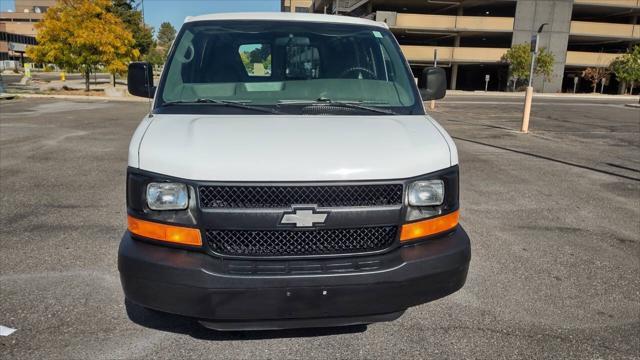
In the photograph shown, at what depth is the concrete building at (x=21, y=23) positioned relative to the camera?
9038 cm

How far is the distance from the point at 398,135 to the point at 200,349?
1816 millimetres

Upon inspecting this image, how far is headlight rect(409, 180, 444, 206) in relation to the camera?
271 centimetres

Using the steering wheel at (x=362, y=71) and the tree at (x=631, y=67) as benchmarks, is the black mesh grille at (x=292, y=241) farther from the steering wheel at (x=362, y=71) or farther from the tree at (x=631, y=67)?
the tree at (x=631, y=67)

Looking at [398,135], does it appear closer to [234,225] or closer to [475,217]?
[234,225]

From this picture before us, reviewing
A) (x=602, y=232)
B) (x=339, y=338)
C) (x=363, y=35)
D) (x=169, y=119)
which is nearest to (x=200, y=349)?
(x=339, y=338)

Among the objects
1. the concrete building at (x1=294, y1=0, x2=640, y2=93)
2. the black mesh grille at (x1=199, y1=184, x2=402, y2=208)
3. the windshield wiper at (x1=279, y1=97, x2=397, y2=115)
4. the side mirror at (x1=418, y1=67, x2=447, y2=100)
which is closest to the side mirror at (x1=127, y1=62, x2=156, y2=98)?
the windshield wiper at (x1=279, y1=97, x2=397, y2=115)

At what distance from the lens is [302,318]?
2.62 meters

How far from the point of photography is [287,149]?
2656 millimetres

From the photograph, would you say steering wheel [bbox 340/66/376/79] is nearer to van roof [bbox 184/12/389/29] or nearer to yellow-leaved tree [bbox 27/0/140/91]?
van roof [bbox 184/12/389/29]

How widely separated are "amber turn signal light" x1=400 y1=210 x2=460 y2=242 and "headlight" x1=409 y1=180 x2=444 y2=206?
0.10 m

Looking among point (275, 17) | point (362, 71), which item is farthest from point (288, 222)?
point (275, 17)

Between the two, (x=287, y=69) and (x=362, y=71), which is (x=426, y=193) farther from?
(x=287, y=69)

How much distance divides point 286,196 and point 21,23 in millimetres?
135041

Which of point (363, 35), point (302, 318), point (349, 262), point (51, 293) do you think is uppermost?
point (363, 35)
